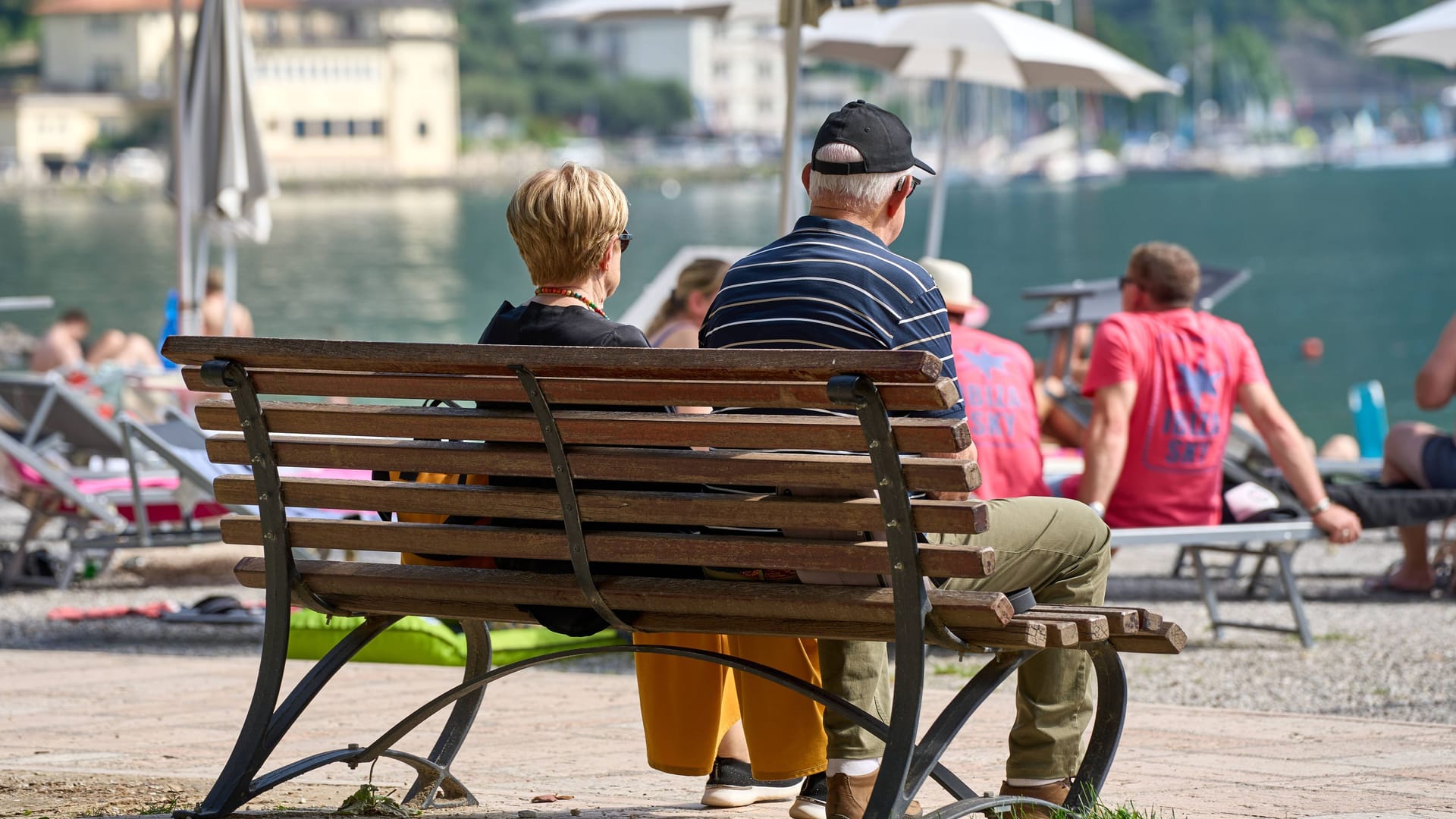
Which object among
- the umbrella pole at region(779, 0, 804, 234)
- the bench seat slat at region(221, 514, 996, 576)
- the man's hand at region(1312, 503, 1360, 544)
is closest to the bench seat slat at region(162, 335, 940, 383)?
the bench seat slat at region(221, 514, 996, 576)

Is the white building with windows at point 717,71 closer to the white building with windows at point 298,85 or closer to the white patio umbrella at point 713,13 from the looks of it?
the white building with windows at point 298,85

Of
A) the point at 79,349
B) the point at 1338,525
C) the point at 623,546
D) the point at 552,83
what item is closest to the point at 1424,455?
the point at 1338,525

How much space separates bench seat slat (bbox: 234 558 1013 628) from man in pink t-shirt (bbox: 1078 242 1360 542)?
10.4ft

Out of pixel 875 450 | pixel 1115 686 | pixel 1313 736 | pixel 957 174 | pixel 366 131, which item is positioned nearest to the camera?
pixel 875 450

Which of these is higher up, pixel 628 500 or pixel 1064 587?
pixel 628 500

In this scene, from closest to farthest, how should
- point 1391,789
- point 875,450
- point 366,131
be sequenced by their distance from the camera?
point 875,450
point 1391,789
point 366,131

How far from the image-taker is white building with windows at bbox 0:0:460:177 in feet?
426

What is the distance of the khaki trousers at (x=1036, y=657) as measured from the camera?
2.92 m

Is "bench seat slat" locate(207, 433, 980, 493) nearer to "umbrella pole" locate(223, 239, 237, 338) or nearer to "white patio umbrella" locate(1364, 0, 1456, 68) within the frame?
"white patio umbrella" locate(1364, 0, 1456, 68)

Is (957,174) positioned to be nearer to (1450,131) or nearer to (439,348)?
(1450,131)

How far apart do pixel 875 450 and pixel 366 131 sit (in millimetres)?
135136

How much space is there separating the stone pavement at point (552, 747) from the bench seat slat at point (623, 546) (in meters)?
0.60

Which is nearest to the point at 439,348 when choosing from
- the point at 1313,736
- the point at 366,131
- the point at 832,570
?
the point at 832,570

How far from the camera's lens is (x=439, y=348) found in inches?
108
